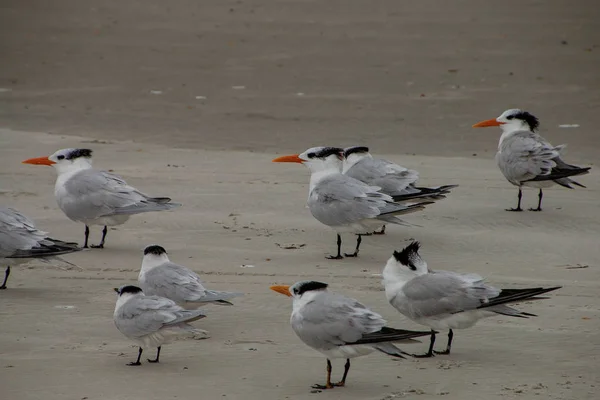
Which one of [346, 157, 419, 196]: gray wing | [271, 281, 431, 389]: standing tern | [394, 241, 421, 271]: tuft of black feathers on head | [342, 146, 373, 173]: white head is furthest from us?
[342, 146, 373, 173]: white head

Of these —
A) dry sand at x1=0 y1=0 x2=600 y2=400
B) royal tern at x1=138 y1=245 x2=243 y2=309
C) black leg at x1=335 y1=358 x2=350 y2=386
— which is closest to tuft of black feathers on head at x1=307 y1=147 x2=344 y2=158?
dry sand at x1=0 y1=0 x2=600 y2=400

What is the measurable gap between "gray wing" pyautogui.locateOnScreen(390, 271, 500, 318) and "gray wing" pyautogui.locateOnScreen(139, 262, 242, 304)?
1.08 meters

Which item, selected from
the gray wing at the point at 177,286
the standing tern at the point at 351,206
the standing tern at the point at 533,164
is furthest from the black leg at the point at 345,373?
the standing tern at the point at 533,164

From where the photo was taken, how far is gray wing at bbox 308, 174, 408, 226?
364 inches

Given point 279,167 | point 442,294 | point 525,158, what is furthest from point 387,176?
point 442,294

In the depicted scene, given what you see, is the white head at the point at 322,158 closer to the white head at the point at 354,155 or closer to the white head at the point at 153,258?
the white head at the point at 354,155

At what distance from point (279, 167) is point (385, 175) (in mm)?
2729

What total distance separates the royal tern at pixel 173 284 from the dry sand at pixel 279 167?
283mm

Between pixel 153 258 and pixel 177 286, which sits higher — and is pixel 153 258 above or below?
above

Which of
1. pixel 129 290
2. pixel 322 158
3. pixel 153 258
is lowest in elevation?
pixel 129 290

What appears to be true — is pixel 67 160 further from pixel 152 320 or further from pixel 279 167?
pixel 152 320

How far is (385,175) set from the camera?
1005cm

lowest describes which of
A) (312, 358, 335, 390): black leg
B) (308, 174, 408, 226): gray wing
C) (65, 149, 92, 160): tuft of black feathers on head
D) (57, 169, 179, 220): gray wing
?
(312, 358, 335, 390): black leg

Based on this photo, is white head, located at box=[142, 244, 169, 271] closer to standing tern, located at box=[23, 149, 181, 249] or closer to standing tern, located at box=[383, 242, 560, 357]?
standing tern, located at box=[383, 242, 560, 357]
